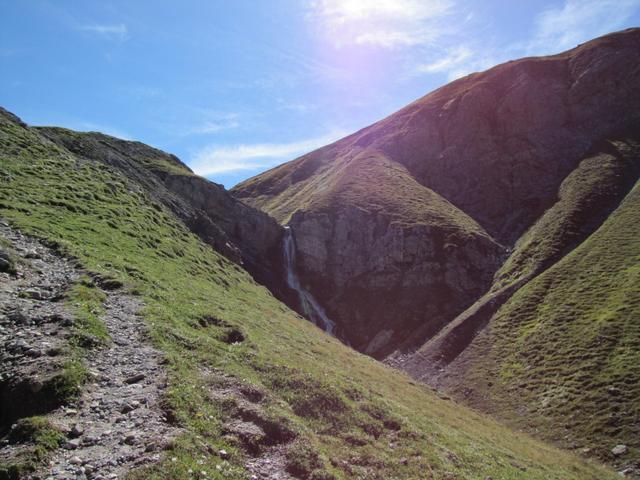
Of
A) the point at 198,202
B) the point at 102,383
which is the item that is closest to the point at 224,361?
the point at 102,383

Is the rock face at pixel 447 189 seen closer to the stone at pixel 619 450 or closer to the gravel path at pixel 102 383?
the stone at pixel 619 450

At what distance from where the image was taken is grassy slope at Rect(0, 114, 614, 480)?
14.4 metres

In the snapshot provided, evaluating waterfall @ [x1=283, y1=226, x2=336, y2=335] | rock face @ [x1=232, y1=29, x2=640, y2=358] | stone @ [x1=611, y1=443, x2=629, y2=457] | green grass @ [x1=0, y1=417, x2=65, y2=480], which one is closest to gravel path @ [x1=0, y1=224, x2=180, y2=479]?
green grass @ [x1=0, y1=417, x2=65, y2=480]

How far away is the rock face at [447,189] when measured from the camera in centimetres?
7906

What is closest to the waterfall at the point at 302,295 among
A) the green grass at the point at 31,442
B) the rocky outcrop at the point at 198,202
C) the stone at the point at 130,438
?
the rocky outcrop at the point at 198,202

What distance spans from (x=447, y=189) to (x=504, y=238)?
26696 millimetres

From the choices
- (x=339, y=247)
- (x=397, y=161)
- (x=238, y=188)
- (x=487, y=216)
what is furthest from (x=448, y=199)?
(x=238, y=188)

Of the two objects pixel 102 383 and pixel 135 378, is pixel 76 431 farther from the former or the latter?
pixel 135 378

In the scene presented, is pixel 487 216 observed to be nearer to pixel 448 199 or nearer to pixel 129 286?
pixel 448 199

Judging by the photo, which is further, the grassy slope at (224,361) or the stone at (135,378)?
the stone at (135,378)

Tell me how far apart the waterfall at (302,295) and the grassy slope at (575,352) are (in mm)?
25885

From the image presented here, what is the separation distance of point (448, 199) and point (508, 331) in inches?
2225

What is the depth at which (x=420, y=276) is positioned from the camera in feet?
266

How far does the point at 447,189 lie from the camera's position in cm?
11338
